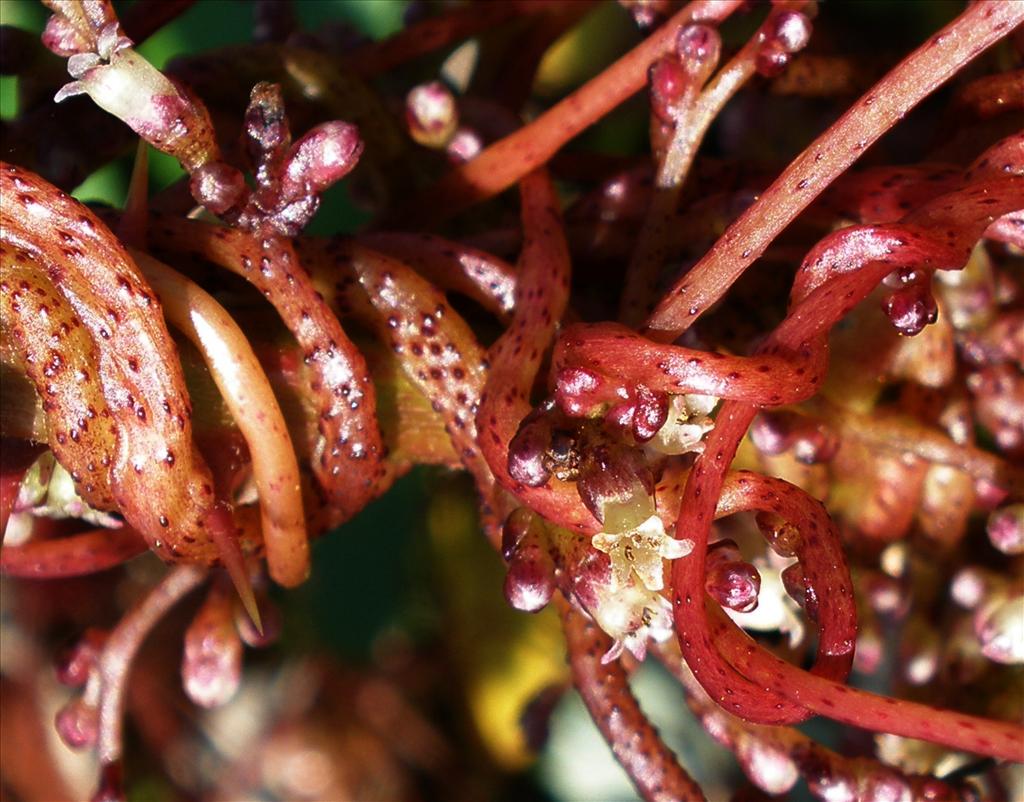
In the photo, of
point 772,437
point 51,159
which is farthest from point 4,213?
point 772,437

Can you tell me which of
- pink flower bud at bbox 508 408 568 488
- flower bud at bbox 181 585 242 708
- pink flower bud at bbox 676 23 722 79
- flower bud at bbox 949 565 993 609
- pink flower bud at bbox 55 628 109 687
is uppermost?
pink flower bud at bbox 676 23 722 79

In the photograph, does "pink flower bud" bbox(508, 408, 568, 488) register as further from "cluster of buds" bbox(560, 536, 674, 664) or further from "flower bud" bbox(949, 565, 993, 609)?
"flower bud" bbox(949, 565, 993, 609)

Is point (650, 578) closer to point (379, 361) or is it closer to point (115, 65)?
point (379, 361)

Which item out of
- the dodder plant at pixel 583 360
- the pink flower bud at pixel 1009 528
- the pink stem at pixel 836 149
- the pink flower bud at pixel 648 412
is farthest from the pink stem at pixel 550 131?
the pink flower bud at pixel 1009 528

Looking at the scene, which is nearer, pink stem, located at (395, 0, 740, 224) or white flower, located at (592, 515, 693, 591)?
white flower, located at (592, 515, 693, 591)

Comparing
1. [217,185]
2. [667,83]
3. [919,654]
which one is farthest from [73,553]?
[919,654]

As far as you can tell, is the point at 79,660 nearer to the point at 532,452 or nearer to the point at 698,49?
the point at 532,452

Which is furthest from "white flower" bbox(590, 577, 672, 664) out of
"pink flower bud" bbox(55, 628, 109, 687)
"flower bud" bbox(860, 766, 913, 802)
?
"pink flower bud" bbox(55, 628, 109, 687)

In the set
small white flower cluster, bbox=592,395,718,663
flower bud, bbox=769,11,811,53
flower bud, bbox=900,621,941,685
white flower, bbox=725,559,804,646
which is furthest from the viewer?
flower bud, bbox=900,621,941,685

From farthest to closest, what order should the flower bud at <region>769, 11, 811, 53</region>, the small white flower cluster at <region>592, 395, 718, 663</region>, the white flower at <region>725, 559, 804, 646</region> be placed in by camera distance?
the white flower at <region>725, 559, 804, 646</region>, the flower bud at <region>769, 11, 811, 53</region>, the small white flower cluster at <region>592, 395, 718, 663</region>
